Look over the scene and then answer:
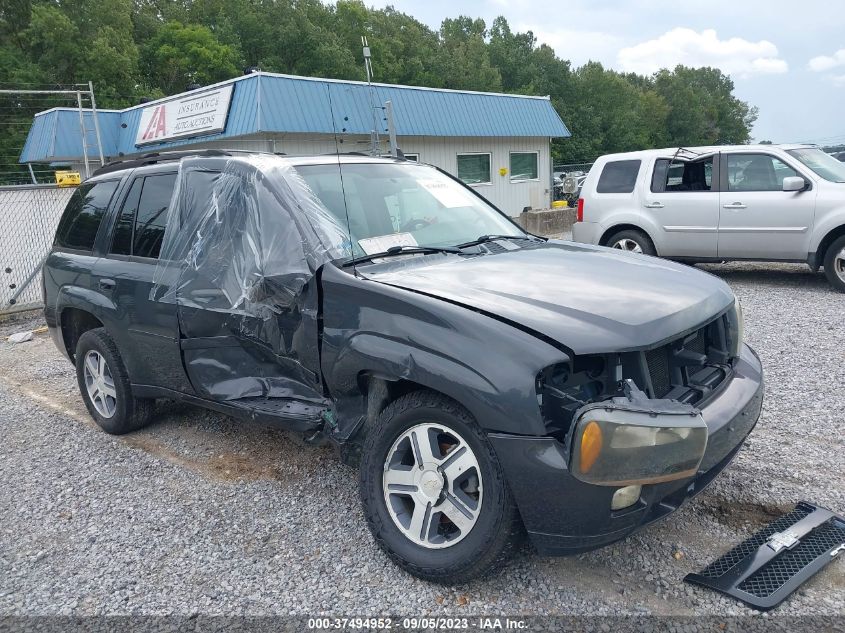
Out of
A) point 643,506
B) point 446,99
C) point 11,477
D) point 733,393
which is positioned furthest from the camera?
point 446,99

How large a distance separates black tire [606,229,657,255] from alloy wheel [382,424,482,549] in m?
7.51

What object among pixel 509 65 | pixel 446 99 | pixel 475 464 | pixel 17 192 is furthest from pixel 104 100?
pixel 509 65

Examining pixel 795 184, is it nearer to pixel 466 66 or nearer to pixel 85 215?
pixel 85 215

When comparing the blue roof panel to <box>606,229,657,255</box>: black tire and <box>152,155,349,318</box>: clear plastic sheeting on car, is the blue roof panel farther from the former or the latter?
<box>152,155,349,318</box>: clear plastic sheeting on car

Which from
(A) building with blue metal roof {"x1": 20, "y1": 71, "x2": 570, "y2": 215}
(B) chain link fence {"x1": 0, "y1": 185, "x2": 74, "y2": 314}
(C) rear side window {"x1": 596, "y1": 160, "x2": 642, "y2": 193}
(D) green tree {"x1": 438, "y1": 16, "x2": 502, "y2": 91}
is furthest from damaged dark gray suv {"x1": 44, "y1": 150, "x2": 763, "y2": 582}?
(D) green tree {"x1": 438, "y1": 16, "x2": 502, "y2": 91}

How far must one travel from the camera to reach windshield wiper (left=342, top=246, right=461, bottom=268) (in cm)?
326

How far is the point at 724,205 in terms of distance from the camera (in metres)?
8.74

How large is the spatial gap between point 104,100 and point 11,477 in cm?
3242

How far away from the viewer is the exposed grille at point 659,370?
278 centimetres

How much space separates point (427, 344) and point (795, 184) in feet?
23.9

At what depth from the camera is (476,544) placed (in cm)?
262

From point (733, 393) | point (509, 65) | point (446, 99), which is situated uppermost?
point (509, 65)

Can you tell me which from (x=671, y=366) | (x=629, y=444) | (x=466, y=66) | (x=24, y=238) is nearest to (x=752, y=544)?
(x=671, y=366)

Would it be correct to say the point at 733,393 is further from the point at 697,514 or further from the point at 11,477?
the point at 11,477
